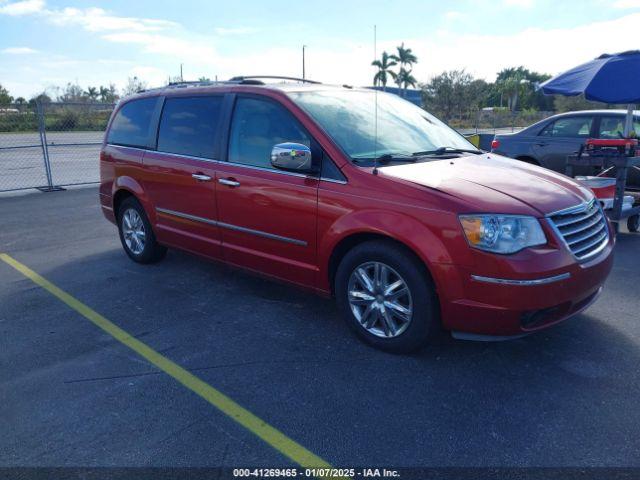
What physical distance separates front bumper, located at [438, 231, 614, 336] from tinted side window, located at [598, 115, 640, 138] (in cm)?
639

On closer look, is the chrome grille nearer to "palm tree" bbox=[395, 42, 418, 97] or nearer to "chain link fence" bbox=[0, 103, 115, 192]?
"chain link fence" bbox=[0, 103, 115, 192]

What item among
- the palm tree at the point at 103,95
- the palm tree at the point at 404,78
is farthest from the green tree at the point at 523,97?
the palm tree at the point at 103,95

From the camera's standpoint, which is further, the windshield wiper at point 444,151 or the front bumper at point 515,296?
the windshield wiper at point 444,151

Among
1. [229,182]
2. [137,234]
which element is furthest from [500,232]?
[137,234]

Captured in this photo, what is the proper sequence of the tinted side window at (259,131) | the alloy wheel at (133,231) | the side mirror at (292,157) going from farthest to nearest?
the alloy wheel at (133,231)
the tinted side window at (259,131)
the side mirror at (292,157)

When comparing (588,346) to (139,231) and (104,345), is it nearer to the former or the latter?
(104,345)

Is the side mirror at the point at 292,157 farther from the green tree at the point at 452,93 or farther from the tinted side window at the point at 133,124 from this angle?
the green tree at the point at 452,93

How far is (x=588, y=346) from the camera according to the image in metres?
3.72

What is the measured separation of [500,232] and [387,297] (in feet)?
2.86

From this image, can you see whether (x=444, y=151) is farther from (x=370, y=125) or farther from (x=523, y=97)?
(x=523, y=97)

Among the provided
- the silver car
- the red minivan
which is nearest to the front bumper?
the red minivan

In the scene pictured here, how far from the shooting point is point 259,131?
14.2ft

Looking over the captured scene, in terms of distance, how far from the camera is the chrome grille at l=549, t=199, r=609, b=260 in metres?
3.32

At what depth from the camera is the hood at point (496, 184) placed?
10.7 ft
